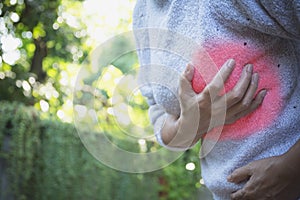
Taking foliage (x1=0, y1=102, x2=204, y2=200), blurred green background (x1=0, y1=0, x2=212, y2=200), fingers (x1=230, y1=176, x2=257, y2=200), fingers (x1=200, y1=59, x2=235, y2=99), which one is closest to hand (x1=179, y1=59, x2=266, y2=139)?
fingers (x1=200, y1=59, x2=235, y2=99)

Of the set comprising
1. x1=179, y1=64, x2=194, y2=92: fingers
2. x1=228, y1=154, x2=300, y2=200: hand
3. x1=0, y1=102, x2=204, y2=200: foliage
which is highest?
x1=0, y1=102, x2=204, y2=200: foliage

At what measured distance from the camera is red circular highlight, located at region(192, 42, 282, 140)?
0.81 m

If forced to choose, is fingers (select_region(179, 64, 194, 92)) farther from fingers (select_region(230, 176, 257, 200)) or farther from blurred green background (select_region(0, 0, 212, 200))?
blurred green background (select_region(0, 0, 212, 200))

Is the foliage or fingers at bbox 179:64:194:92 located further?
the foliage

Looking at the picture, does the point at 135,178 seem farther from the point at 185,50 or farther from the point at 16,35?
the point at 185,50

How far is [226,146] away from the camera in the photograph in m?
0.85

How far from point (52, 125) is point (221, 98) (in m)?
3.59

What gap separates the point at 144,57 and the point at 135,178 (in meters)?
4.22

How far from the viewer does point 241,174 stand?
2.66 ft

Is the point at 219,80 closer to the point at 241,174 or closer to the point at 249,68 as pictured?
the point at 249,68

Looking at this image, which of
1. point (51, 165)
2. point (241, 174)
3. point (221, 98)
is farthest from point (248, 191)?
point (51, 165)

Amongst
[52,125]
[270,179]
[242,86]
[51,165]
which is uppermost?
[52,125]

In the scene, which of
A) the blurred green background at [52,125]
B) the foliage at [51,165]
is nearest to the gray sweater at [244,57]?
the blurred green background at [52,125]

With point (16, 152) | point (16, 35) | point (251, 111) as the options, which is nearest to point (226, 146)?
point (251, 111)
